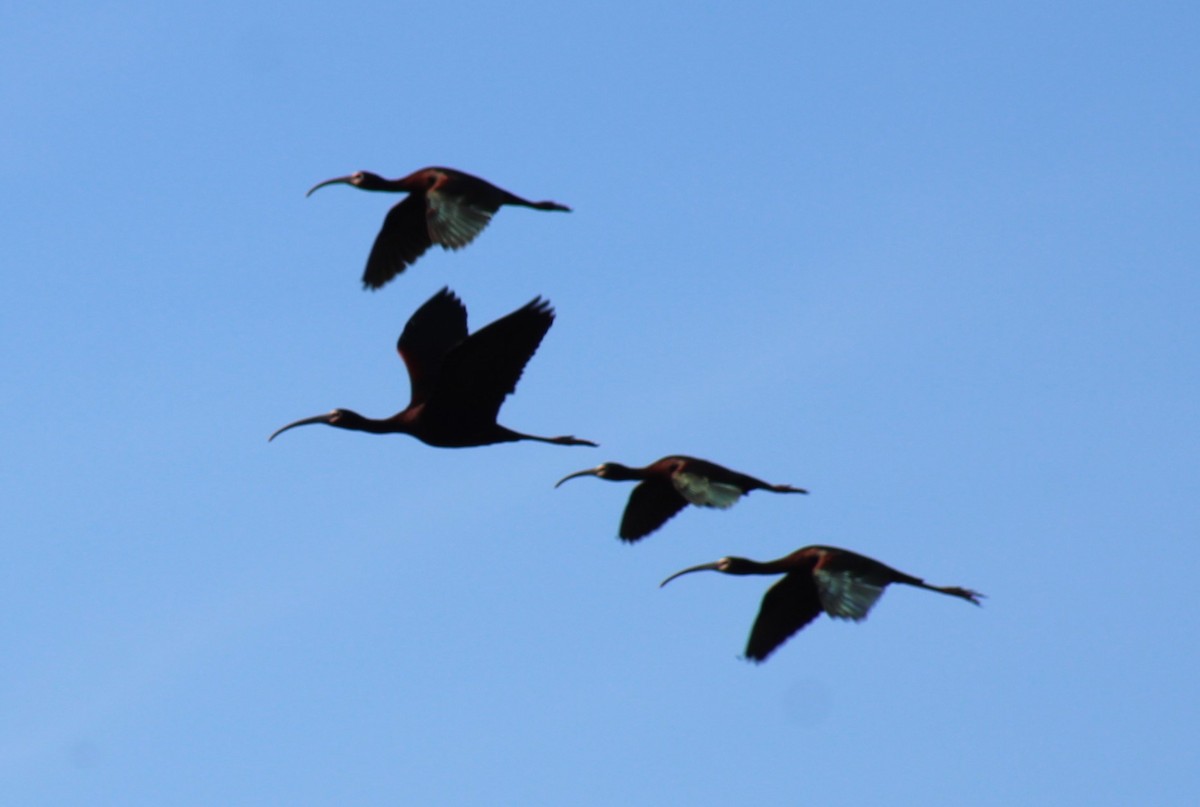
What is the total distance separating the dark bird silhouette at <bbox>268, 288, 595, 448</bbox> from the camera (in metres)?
21.4

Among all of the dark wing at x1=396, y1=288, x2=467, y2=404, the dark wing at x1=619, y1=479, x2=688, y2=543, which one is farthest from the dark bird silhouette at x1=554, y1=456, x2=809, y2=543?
the dark wing at x1=396, y1=288, x2=467, y2=404

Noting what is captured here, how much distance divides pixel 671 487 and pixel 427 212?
151 inches

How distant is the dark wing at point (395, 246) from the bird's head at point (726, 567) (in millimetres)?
4560

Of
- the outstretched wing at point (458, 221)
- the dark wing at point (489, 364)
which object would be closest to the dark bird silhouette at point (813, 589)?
the dark wing at point (489, 364)

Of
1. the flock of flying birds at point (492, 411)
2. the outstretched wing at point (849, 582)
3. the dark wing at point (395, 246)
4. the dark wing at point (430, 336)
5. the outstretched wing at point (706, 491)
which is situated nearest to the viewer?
the outstretched wing at point (849, 582)

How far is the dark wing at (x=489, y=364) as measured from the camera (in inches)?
834

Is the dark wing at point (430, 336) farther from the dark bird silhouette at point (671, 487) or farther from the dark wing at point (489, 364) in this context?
the dark bird silhouette at point (671, 487)

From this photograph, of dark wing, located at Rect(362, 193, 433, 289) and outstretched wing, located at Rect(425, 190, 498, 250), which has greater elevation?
dark wing, located at Rect(362, 193, 433, 289)

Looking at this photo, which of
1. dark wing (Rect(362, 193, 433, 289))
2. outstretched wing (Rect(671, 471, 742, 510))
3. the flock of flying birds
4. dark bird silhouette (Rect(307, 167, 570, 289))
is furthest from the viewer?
dark wing (Rect(362, 193, 433, 289))

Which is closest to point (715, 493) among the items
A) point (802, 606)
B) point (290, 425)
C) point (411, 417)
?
point (802, 606)

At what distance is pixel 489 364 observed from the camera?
858 inches

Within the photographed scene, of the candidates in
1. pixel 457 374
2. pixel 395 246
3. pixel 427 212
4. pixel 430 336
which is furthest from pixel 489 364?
pixel 395 246

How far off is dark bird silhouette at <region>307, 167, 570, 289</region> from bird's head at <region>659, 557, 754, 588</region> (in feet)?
13.2

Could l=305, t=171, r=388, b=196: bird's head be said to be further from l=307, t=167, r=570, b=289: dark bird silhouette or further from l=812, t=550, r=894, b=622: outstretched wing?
l=812, t=550, r=894, b=622: outstretched wing
